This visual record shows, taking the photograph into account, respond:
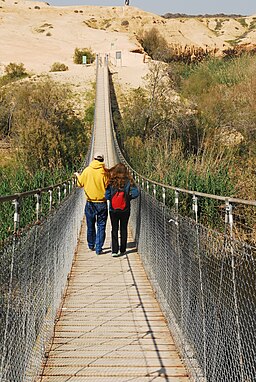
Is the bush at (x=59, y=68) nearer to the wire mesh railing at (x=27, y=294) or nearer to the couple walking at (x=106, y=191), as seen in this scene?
the couple walking at (x=106, y=191)

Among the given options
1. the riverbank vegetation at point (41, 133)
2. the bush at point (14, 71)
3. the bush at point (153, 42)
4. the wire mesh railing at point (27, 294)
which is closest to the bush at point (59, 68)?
the bush at point (14, 71)

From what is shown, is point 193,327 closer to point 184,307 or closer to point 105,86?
point 184,307

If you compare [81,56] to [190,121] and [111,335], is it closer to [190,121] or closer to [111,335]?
[190,121]

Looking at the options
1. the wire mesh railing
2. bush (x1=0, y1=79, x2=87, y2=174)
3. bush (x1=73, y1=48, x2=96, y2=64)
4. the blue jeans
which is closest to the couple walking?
the blue jeans

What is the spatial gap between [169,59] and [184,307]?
54694mm

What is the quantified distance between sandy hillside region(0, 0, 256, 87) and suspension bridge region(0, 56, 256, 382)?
35175 mm

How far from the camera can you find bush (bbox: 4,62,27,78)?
43312 mm

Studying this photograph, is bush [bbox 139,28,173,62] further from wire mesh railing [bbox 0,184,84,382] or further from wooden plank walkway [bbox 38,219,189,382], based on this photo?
wire mesh railing [bbox 0,184,84,382]

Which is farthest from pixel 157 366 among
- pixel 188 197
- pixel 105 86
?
pixel 105 86

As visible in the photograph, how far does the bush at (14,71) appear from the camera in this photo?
43312 mm

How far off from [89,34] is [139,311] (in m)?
61.9

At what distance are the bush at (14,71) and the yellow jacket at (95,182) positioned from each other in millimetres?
38102

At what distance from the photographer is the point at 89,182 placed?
6.55 m

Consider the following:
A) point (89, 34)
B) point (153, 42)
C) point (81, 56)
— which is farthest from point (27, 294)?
point (89, 34)
